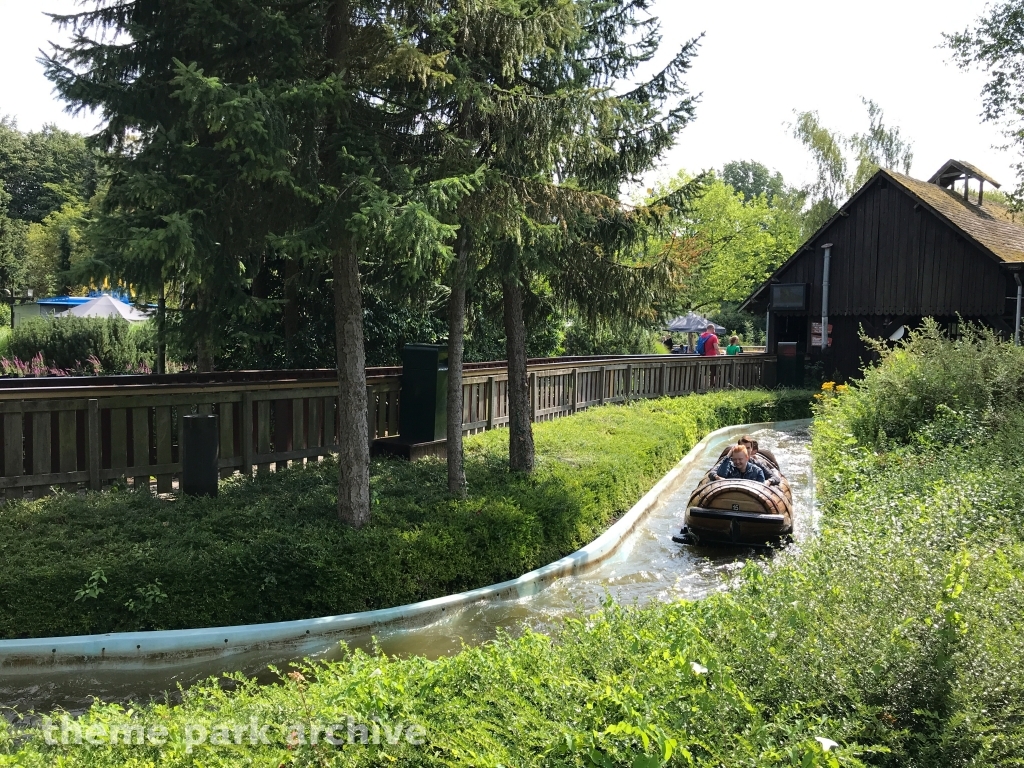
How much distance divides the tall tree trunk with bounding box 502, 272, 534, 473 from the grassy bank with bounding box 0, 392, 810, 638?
12.1 inches

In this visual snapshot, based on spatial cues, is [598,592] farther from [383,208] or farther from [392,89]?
[392,89]

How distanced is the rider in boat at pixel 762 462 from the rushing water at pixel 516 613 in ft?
2.36

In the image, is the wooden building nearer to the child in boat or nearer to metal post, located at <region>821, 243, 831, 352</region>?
metal post, located at <region>821, 243, 831, 352</region>

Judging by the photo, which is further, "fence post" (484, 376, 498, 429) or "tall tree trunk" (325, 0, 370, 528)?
"fence post" (484, 376, 498, 429)

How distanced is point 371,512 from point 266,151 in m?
3.56

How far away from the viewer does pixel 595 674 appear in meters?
4.16

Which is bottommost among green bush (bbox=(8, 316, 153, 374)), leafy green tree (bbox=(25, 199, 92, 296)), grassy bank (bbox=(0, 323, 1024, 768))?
grassy bank (bbox=(0, 323, 1024, 768))

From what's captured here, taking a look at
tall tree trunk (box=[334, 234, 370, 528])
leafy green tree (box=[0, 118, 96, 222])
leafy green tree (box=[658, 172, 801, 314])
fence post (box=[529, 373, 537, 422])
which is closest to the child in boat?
fence post (box=[529, 373, 537, 422])

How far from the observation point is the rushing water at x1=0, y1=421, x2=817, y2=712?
568cm

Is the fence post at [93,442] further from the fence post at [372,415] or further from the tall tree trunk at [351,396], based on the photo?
the fence post at [372,415]

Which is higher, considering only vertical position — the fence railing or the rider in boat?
the fence railing

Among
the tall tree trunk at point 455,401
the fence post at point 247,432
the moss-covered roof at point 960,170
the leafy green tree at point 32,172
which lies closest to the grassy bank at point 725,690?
the tall tree trunk at point 455,401

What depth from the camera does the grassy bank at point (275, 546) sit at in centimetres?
625

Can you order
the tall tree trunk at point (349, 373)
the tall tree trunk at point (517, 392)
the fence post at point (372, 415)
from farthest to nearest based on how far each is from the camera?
the fence post at point (372, 415), the tall tree trunk at point (517, 392), the tall tree trunk at point (349, 373)
